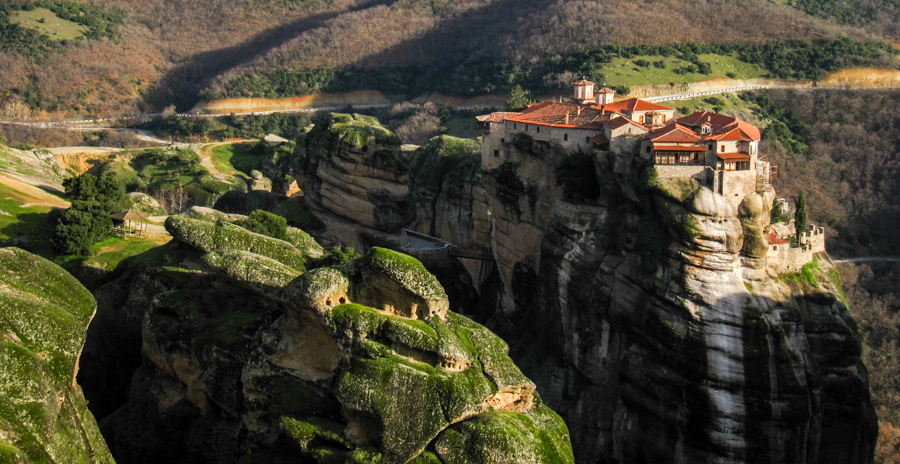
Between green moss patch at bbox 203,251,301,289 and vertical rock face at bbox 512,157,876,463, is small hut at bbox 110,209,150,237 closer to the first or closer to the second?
green moss patch at bbox 203,251,301,289

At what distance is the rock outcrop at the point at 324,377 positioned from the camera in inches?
853

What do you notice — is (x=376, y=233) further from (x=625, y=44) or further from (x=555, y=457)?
(x=625, y=44)

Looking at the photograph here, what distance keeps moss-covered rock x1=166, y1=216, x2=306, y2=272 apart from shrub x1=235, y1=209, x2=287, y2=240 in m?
5.84

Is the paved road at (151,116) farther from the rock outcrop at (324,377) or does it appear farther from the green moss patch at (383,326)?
the green moss patch at (383,326)

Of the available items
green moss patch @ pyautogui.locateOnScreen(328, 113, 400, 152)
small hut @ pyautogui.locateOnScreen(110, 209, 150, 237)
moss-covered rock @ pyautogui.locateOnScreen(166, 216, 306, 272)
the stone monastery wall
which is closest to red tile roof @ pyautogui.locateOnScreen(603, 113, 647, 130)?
the stone monastery wall

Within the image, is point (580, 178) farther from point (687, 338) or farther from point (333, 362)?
point (333, 362)

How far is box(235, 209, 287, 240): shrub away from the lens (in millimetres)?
35531

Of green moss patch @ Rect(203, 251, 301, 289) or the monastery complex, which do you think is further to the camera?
the monastery complex

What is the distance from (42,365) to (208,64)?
11429 cm

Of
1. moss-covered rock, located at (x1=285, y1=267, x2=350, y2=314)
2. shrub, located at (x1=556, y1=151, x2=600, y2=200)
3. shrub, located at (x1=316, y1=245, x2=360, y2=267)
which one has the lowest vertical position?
shrub, located at (x1=316, y1=245, x2=360, y2=267)

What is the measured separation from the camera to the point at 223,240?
28906 millimetres

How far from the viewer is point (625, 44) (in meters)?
80.2

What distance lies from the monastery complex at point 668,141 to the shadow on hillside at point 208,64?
282ft

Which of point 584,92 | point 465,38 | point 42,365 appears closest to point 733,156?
point 584,92
